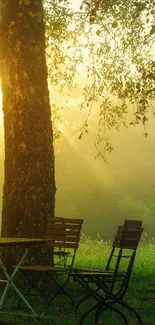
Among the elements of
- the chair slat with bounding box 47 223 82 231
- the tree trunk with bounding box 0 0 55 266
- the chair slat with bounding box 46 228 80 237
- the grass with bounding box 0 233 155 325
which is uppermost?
the tree trunk with bounding box 0 0 55 266

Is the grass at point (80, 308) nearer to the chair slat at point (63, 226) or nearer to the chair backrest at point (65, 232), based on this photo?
the chair backrest at point (65, 232)

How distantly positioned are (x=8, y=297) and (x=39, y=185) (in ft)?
6.11

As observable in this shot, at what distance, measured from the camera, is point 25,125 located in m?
10.7

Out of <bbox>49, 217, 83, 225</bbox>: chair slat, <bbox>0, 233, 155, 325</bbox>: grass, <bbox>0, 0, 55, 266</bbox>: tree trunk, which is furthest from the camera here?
<bbox>0, 0, 55, 266</bbox>: tree trunk

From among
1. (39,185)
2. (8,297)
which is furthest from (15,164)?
(8,297)

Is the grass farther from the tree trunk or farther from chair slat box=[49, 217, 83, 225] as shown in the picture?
the tree trunk

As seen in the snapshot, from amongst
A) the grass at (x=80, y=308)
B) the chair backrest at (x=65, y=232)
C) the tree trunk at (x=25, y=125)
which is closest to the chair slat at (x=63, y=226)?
the chair backrest at (x=65, y=232)

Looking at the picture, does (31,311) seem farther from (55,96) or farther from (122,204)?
(122,204)

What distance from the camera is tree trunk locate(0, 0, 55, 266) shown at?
10.6 meters

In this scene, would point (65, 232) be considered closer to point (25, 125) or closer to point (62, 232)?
point (62, 232)

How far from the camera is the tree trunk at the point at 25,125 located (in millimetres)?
10570

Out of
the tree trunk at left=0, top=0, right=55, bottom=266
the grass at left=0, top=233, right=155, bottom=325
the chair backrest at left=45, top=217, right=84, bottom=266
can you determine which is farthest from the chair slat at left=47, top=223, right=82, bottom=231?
the tree trunk at left=0, top=0, right=55, bottom=266

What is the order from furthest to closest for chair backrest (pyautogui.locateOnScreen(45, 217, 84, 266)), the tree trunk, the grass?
the tree trunk, chair backrest (pyautogui.locateOnScreen(45, 217, 84, 266)), the grass

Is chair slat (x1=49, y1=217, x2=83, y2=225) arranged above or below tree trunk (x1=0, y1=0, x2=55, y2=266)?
below
